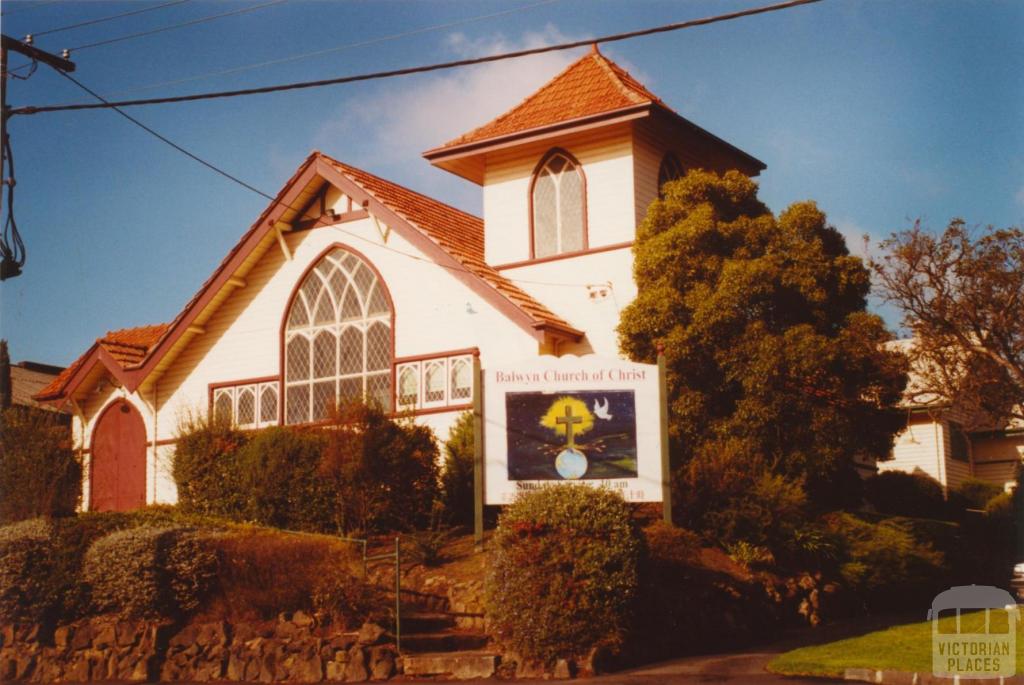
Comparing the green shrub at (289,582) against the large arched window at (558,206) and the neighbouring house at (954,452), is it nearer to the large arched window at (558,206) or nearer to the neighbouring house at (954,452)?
the large arched window at (558,206)

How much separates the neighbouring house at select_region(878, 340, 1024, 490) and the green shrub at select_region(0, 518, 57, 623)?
26228 millimetres

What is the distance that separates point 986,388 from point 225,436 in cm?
1468

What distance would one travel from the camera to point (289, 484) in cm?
2198

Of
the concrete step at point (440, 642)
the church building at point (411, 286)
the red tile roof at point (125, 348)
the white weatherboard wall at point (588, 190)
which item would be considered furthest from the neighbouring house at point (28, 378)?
the concrete step at point (440, 642)

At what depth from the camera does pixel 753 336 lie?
2325 centimetres

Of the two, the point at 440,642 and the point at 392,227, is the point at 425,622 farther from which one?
the point at 392,227

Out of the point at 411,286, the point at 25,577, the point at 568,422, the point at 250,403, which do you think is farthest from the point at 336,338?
the point at 25,577

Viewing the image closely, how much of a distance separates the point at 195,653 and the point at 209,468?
7583 millimetres

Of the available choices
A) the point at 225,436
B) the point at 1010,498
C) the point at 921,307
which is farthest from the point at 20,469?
the point at 1010,498

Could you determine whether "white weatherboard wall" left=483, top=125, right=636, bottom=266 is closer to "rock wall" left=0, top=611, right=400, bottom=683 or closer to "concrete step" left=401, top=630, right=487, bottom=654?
"concrete step" left=401, top=630, right=487, bottom=654

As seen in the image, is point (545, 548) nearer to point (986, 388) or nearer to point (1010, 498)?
point (986, 388)

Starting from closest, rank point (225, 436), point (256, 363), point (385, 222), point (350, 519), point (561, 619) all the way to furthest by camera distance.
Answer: point (561, 619) → point (350, 519) → point (225, 436) → point (385, 222) → point (256, 363)

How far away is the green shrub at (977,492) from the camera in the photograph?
37594 mm

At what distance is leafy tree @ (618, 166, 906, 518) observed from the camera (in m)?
23.0
